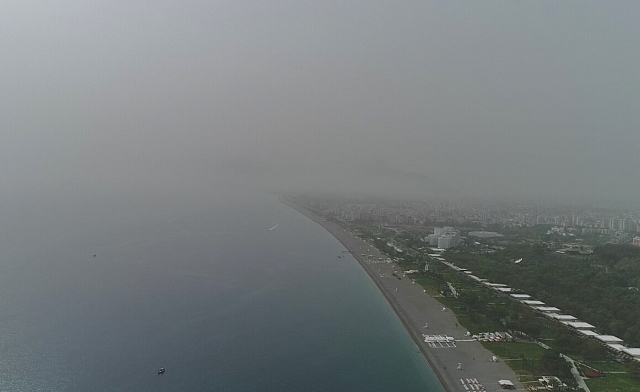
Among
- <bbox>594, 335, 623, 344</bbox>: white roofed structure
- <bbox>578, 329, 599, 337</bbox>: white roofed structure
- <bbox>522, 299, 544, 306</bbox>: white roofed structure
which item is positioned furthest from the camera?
<bbox>522, 299, 544, 306</bbox>: white roofed structure

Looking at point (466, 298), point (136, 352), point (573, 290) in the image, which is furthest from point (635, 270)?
point (136, 352)

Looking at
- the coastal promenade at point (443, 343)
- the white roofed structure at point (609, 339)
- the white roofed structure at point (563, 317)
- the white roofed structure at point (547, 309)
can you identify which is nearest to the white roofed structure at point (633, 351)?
the white roofed structure at point (609, 339)

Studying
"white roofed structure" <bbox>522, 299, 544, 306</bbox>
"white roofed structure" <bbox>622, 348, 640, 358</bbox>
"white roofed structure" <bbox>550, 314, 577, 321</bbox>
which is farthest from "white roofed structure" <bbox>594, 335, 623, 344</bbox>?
"white roofed structure" <bbox>522, 299, 544, 306</bbox>

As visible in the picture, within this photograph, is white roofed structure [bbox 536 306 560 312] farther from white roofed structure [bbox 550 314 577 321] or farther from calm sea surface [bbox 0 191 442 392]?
calm sea surface [bbox 0 191 442 392]

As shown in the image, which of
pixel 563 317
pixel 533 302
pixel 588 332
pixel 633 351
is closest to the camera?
pixel 633 351

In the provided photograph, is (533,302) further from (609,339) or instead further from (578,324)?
(609,339)

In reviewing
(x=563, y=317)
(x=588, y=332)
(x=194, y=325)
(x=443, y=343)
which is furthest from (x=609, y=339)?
(x=194, y=325)

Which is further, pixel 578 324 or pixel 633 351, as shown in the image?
pixel 578 324
